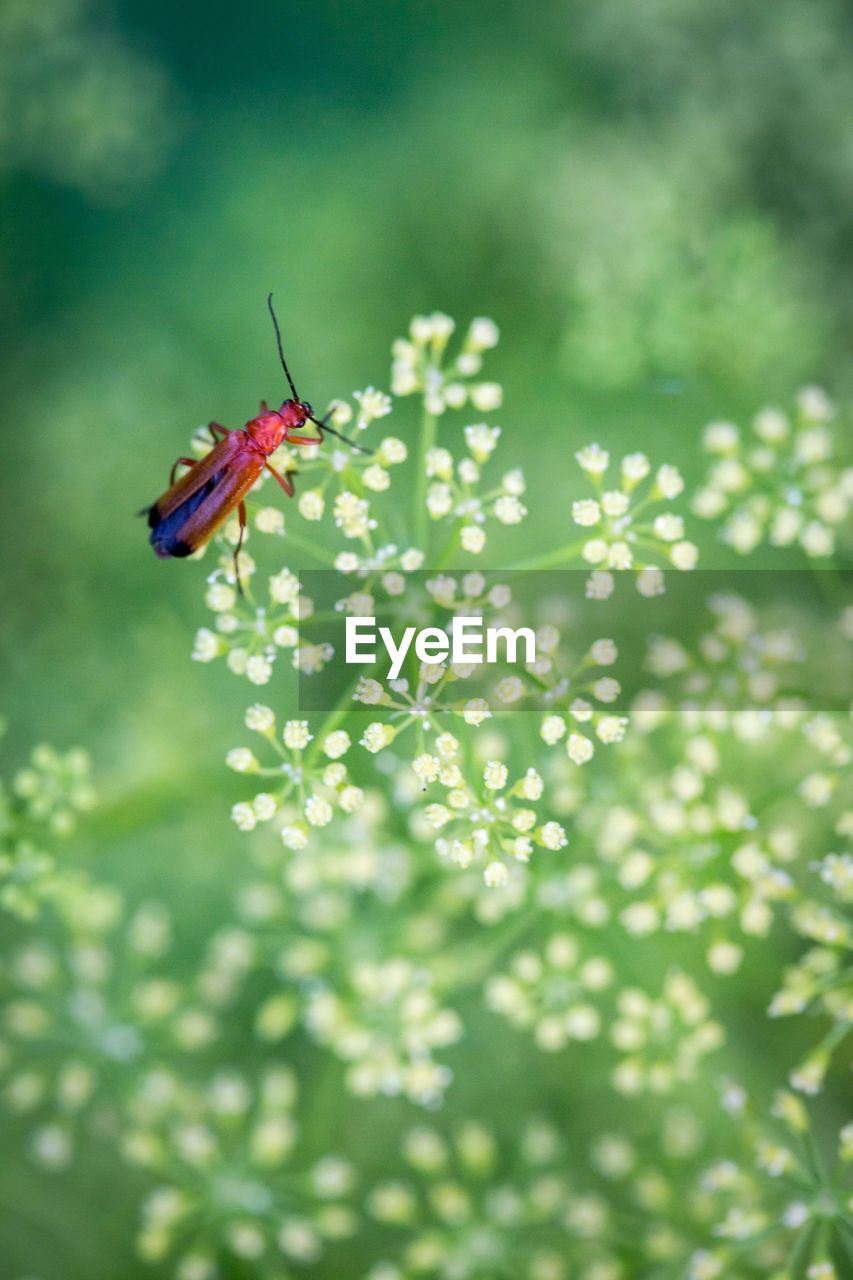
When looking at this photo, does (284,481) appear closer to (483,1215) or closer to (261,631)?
(261,631)

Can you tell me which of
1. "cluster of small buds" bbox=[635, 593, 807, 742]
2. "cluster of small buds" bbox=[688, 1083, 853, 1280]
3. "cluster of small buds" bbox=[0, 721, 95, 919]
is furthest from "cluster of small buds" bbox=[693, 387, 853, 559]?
"cluster of small buds" bbox=[0, 721, 95, 919]

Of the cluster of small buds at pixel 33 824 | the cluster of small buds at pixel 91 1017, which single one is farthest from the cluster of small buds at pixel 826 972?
the cluster of small buds at pixel 33 824

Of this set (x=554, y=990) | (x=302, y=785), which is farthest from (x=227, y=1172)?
(x=302, y=785)

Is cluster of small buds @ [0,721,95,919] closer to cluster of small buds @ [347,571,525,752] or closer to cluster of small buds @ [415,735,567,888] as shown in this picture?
cluster of small buds @ [347,571,525,752]

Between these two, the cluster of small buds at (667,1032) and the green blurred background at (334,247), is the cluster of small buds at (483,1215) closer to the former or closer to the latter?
the cluster of small buds at (667,1032)

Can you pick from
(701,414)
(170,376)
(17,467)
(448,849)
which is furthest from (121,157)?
(448,849)

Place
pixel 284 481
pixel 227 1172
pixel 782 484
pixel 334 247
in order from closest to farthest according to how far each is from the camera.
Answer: pixel 284 481 → pixel 782 484 → pixel 227 1172 → pixel 334 247
